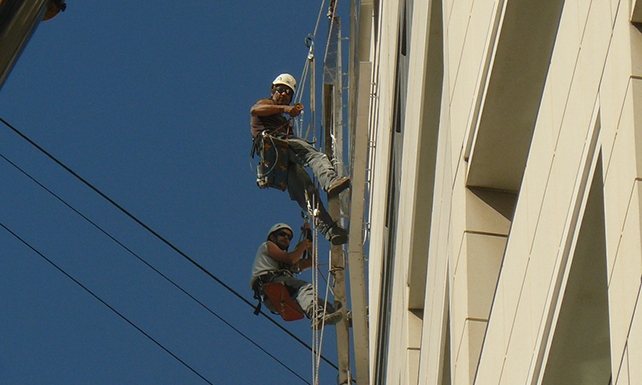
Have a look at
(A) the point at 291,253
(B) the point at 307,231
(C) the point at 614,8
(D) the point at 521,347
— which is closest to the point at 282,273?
(A) the point at 291,253

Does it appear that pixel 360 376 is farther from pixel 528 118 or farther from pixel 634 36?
pixel 634 36

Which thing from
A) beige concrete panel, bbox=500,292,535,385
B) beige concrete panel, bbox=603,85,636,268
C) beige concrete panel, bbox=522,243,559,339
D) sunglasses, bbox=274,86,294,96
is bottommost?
beige concrete panel, bbox=500,292,535,385

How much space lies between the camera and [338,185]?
791 inches

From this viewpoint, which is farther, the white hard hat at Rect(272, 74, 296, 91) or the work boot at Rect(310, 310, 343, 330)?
the white hard hat at Rect(272, 74, 296, 91)

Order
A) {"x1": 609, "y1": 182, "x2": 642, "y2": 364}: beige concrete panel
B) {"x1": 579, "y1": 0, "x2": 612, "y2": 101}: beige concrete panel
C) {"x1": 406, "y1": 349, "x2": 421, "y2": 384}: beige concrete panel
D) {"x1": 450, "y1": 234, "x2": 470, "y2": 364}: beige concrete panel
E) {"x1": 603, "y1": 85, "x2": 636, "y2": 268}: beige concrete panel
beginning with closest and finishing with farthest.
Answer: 1. {"x1": 609, "y1": 182, "x2": 642, "y2": 364}: beige concrete panel
2. {"x1": 603, "y1": 85, "x2": 636, "y2": 268}: beige concrete panel
3. {"x1": 579, "y1": 0, "x2": 612, "y2": 101}: beige concrete panel
4. {"x1": 450, "y1": 234, "x2": 470, "y2": 364}: beige concrete panel
5. {"x1": 406, "y1": 349, "x2": 421, "y2": 384}: beige concrete panel

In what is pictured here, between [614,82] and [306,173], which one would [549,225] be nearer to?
[614,82]

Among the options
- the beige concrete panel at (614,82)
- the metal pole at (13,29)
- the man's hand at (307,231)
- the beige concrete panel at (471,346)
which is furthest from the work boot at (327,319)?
the beige concrete panel at (614,82)

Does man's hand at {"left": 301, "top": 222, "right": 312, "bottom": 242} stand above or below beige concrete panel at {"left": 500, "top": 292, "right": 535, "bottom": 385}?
above

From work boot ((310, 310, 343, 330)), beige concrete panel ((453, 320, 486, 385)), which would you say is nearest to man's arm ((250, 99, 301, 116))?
work boot ((310, 310, 343, 330))

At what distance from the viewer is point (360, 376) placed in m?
21.1

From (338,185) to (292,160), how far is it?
1347 mm

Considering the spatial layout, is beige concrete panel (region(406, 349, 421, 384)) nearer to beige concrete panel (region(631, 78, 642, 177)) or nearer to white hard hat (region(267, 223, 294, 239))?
beige concrete panel (region(631, 78, 642, 177))

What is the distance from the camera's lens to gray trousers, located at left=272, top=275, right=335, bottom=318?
68.7 ft

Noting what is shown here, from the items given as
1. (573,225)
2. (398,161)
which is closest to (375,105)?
(398,161)
